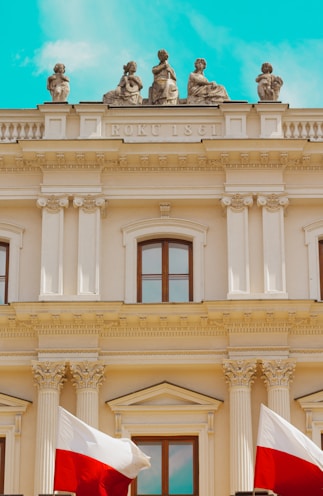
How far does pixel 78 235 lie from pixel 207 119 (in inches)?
165

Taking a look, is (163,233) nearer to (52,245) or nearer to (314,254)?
(52,245)

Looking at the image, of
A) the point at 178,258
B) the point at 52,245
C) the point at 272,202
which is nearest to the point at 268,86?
the point at 272,202

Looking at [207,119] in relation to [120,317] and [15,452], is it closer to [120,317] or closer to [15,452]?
[120,317]

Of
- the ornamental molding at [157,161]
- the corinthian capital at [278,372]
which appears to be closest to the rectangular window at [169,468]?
the corinthian capital at [278,372]

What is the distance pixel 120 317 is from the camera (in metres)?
28.6

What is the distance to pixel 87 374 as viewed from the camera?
93.0 feet

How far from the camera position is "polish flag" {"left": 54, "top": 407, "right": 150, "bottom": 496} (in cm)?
2297

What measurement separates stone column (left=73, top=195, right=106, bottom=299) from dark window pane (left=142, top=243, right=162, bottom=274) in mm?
1198

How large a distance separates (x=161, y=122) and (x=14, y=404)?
24.6 feet

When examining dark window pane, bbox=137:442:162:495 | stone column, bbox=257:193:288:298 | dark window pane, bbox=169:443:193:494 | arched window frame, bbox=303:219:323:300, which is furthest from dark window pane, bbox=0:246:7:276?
arched window frame, bbox=303:219:323:300

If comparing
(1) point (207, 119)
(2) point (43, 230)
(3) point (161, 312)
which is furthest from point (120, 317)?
(1) point (207, 119)

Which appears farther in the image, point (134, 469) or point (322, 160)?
point (322, 160)

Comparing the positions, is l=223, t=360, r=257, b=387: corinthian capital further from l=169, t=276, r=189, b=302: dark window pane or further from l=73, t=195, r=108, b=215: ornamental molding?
l=73, t=195, r=108, b=215: ornamental molding

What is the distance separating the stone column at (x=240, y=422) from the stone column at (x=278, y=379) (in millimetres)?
318
